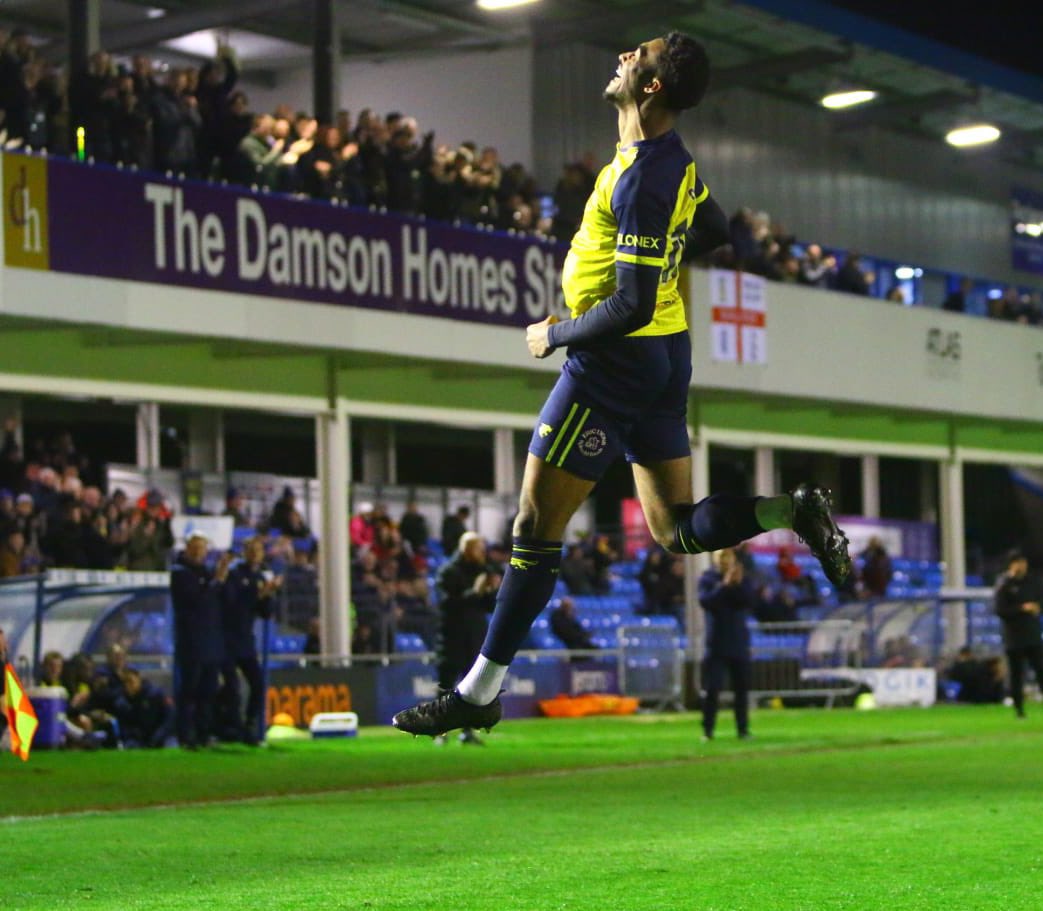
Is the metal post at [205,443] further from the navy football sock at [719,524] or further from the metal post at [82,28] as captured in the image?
the navy football sock at [719,524]

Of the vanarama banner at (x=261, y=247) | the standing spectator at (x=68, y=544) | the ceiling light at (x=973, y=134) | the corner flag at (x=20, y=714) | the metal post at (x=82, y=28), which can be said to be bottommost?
the corner flag at (x=20, y=714)

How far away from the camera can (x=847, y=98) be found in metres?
35.1

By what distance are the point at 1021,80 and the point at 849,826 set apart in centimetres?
2847

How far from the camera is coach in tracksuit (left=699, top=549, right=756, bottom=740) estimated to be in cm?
1862

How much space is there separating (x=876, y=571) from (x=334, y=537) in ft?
38.9

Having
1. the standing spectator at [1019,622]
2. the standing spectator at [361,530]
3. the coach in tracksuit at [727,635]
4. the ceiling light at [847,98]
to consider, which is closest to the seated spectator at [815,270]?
the ceiling light at [847,98]

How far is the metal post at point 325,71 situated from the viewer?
2656 centimetres

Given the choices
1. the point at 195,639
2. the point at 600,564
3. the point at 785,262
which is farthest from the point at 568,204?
the point at 195,639

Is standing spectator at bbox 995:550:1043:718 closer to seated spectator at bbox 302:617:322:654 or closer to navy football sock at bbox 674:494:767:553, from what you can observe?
seated spectator at bbox 302:617:322:654

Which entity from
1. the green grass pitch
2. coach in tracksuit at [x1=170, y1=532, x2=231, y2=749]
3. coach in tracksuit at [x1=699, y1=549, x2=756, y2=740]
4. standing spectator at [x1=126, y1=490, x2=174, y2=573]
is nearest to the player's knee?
the green grass pitch

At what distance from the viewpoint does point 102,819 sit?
418 inches

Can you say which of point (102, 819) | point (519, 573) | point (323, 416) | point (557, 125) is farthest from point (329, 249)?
point (519, 573)

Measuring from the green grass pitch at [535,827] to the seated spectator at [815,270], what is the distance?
45.0 feet

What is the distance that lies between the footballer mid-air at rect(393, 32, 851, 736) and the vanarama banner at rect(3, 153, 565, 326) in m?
14.1
